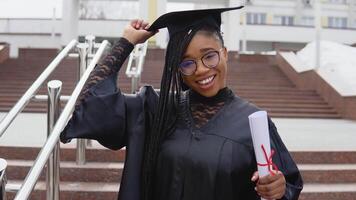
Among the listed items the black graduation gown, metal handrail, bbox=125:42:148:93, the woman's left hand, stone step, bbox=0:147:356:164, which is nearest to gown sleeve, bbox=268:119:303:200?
the black graduation gown

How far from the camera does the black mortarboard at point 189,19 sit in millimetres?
1578

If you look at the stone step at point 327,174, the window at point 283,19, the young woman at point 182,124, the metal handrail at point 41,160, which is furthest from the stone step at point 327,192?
the window at point 283,19

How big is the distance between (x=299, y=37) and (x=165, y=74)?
3147 centimetres

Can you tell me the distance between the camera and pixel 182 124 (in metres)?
1.55

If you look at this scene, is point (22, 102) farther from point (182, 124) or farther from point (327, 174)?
point (327, 174)

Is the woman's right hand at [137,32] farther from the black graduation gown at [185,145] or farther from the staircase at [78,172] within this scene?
the staircase at [78,172]

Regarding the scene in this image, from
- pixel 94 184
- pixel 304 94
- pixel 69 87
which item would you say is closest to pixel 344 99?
pixel 304 94

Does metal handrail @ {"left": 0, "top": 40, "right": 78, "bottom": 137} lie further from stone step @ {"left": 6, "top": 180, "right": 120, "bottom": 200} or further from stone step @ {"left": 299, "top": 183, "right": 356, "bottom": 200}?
stone step @ {"left": 299, "top": 183, "right": 356, "bottom": 200}

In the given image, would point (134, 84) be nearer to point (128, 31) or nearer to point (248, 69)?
point (128, 31)

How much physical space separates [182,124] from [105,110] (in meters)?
0.29

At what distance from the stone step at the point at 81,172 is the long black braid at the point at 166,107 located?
226cm

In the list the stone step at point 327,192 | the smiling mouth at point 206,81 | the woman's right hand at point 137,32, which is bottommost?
the stone step at point 327,192

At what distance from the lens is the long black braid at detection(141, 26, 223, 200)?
60.9 inches

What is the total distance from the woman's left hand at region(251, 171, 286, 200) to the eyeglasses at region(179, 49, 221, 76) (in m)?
0.42
